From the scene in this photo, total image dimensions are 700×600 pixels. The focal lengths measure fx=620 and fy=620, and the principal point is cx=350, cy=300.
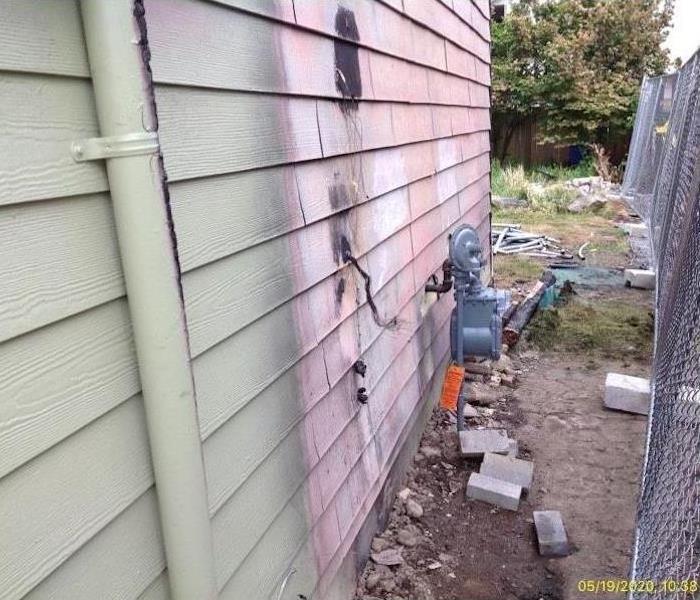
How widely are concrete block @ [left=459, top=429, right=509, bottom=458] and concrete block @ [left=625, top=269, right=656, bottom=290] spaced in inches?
168

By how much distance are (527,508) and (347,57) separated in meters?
2.42

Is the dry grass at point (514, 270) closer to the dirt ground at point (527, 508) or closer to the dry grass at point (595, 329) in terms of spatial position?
the dry grass at point (595, 329)

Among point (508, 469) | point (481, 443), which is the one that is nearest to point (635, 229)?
point (481, 443)

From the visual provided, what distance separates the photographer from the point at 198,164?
1.52m

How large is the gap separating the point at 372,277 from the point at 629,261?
6.78m

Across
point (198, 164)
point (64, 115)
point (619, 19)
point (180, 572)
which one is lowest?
point (180, 572)

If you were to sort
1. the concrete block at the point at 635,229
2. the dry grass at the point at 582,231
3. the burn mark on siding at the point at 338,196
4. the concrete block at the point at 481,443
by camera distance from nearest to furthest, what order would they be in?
the burn mark on siding at the point at 338,196, the concrete block at the point at 481,443, the dry grass at the point at 582,231, the concrete block at the point at 635,229

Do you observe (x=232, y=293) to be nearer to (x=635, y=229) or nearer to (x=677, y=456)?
(x=677, y=456)

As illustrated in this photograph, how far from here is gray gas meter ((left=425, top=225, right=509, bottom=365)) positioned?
353cm

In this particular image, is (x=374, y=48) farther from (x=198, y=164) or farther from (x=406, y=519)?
(x=406, y=519)

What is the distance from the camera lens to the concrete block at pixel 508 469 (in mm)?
3420

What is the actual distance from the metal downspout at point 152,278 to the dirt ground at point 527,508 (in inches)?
61.3

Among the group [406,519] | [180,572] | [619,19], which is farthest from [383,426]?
[619,19]
